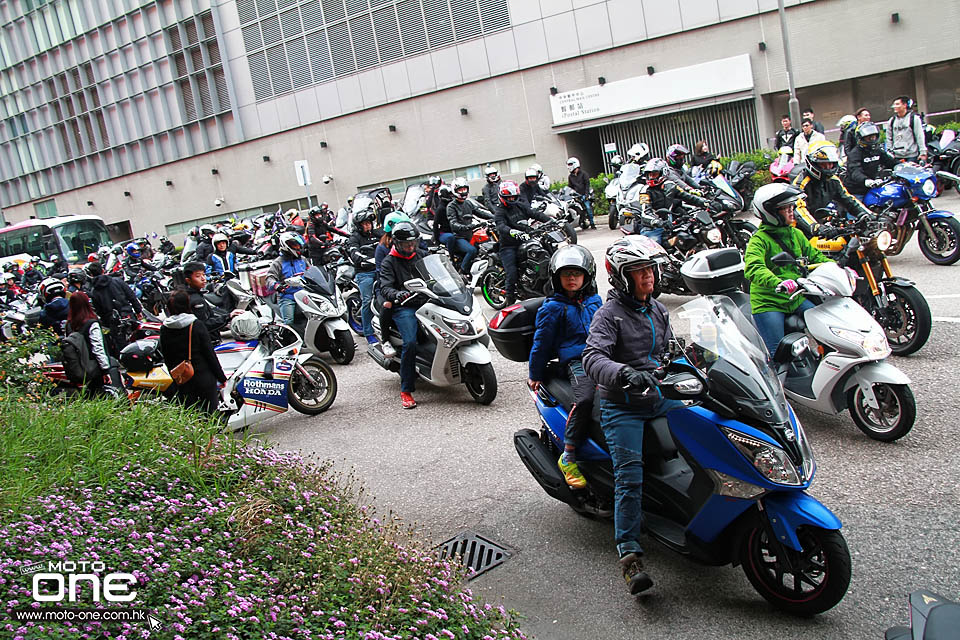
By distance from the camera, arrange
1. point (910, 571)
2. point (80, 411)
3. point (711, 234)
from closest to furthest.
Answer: point (910, 571), point (80, 411), point (711, 234)

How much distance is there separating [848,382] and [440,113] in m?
26.6

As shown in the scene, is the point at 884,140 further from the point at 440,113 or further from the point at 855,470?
the point at 440,113

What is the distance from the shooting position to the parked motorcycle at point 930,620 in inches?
81.9

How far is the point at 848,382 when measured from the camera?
5.86 metres

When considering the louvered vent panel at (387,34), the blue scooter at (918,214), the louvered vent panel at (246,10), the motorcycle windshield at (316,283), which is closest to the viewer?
the blue scooter at (918,214)

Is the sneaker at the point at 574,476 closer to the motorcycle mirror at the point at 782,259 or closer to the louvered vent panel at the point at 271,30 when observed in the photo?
the motorcycle mirror at the point at 782,259

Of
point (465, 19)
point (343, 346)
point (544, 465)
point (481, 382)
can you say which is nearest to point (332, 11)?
point (465, 19)

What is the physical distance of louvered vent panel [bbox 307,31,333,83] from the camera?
109 feet

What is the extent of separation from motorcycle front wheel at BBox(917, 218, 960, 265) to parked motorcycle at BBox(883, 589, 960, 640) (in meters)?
9.36

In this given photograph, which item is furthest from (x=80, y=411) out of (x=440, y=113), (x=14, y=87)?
(x=14, y=87)

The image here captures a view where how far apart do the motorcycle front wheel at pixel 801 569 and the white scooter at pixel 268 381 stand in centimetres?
526

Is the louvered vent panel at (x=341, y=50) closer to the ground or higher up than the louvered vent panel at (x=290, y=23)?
closer to the ground

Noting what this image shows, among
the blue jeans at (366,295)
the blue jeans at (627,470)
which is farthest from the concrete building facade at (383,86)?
the blue jeans at (627,470)

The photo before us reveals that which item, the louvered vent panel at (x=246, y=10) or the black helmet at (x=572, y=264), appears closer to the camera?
the black helmet at (x=572, y=264)
